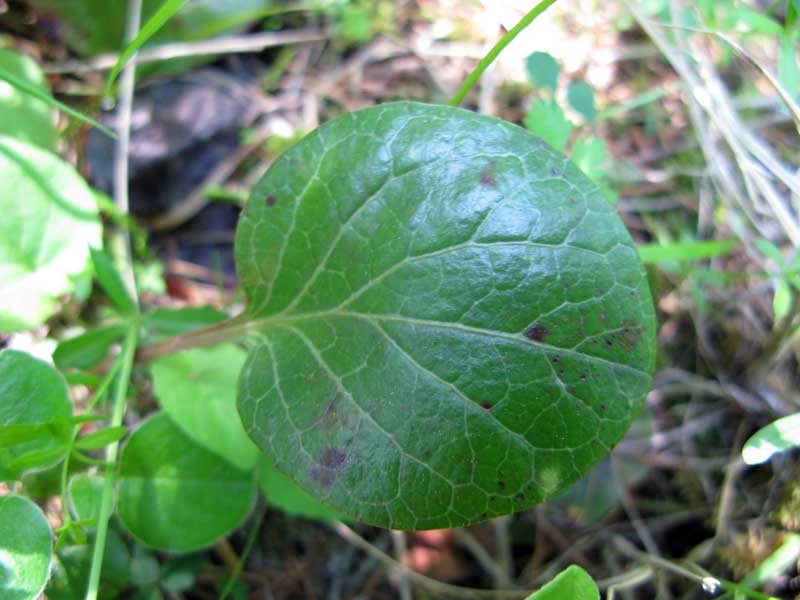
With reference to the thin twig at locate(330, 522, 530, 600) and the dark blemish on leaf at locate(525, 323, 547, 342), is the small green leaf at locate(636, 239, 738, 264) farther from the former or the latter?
the thin twig at locate(330, 522, 530, 600)

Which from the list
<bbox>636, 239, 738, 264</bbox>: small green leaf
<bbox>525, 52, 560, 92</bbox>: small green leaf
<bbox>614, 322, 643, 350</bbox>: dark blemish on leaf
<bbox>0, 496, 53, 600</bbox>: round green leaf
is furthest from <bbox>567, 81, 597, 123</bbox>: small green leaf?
<bbox>0, 496, 53, 600</bbox>: round green leaf

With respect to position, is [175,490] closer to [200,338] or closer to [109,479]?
[109,479]

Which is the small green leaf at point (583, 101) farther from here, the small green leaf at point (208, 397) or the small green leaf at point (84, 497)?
the small green leaf at point (84, 497)

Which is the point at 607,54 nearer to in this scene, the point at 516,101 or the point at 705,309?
the point at 516,101

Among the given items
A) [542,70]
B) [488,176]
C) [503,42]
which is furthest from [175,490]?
[542,70]

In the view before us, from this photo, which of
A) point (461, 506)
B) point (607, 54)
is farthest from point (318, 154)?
point (607, 54)

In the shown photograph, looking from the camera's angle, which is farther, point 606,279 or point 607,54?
point 607,54

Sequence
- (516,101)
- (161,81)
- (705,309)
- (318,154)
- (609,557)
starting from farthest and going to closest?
(516,101)
(161,81)
(705,309)
(609,557)
(318,154)

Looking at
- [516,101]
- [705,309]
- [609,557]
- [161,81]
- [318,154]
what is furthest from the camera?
[516,101]
